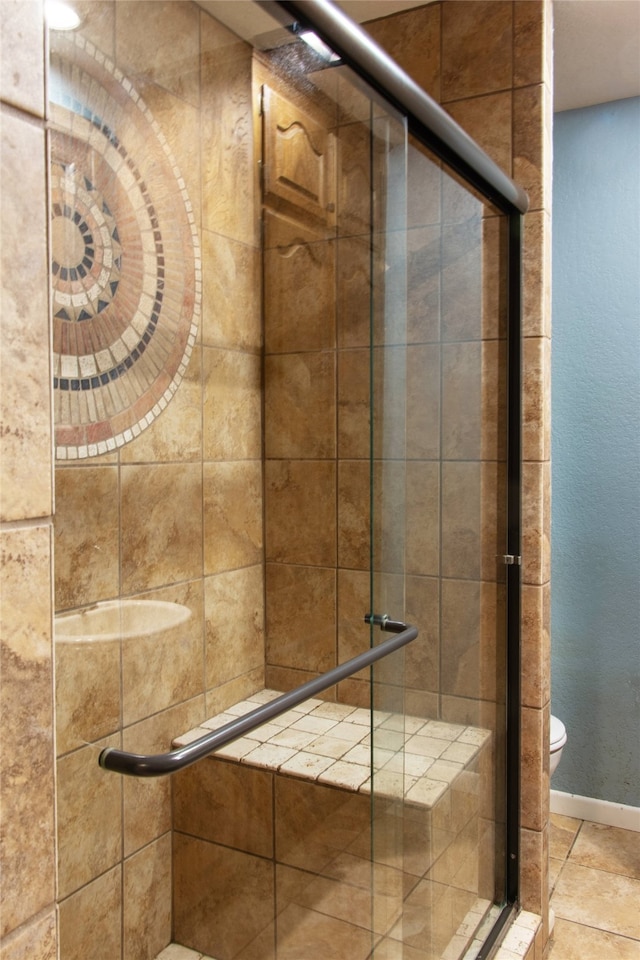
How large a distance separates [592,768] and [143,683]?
2079mm

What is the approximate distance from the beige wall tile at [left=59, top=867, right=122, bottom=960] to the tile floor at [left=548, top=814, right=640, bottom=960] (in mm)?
1424

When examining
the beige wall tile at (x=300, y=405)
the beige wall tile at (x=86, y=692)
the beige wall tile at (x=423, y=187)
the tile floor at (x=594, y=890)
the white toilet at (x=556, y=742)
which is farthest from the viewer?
the white toilet at (x=556, y=742)

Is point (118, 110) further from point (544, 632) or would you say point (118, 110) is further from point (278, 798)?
point (544, 632)

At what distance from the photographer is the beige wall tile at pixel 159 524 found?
0.89 m

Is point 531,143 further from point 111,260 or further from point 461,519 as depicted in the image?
point 111,260

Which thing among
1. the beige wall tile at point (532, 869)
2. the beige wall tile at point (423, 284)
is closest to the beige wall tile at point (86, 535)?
the beige wall tile at point (423, 284)

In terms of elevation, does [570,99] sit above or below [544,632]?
above

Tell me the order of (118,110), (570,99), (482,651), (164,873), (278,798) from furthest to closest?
(570,99) < (482,651) < (278,798) < (164,873) < (118,110)

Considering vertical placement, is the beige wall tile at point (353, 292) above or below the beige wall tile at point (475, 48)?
below

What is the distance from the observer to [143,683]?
2.85 ft

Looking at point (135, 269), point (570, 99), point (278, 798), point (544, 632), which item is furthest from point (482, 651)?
point (570, 99)

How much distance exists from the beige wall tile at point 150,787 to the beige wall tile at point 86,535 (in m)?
0.16

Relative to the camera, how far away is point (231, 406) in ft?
3.29

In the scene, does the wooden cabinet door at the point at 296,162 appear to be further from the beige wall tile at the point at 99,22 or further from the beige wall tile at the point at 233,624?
the beige wall tile at the point at 233,624
